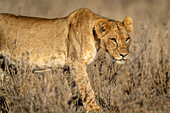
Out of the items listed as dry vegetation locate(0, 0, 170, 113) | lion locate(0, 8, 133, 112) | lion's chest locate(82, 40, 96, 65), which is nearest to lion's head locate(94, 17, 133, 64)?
lion locate(0, 8, 133, 112)

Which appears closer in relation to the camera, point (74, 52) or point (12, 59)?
point (74, 52)

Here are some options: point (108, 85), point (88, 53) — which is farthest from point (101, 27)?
point (108, 85)

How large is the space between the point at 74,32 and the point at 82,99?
1.07 metres

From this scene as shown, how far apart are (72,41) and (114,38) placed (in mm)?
690

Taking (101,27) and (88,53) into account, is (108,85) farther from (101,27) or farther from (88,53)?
(101,27)

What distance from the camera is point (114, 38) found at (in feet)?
13.9

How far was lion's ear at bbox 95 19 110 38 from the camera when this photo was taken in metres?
4.25

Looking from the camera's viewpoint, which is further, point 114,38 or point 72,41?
point 72,41

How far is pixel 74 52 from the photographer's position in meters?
4.42

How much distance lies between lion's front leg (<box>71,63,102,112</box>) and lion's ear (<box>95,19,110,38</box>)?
0.56 metres

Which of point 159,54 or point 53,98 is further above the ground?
point 159,54

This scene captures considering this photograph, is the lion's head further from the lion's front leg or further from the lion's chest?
the lion's front leg

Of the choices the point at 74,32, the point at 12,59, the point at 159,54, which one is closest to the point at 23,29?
the point at 12,59

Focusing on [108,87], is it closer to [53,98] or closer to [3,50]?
[53,98]
